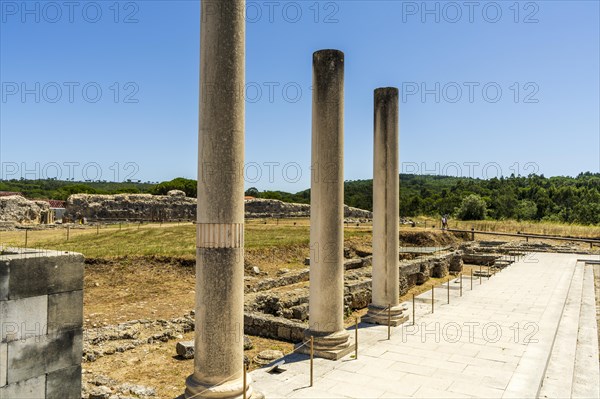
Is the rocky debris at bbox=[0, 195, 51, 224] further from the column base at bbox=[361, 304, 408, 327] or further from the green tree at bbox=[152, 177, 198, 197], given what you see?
the column base at bbox=[361, 304, 408, 327]

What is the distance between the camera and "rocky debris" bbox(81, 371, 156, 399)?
7535 millimetres

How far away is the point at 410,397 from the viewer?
25.1ft

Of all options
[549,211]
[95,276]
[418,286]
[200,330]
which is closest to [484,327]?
[418,286]

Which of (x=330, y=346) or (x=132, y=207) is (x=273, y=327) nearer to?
(x=330, y=346)

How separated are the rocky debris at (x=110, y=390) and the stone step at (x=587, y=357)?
8277mm

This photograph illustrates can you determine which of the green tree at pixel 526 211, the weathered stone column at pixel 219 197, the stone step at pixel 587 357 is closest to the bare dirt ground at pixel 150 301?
the weathered stone column at pixel 219 197

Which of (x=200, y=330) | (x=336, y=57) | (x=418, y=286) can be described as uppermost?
(x=336, y=57)

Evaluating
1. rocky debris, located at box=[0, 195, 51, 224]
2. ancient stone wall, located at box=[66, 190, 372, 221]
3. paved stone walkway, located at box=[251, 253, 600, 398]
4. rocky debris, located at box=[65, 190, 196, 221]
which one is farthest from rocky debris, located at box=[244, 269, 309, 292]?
rocky debris, located at box=[0, 195, 51, 224]

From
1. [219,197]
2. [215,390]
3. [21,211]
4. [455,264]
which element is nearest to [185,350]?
[215,390]

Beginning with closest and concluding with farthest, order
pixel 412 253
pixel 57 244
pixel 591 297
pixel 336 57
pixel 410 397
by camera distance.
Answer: pixel 410 397 → pixel 336 57 → pixel 591 297 → pixel 57 244 → pixel 412 253

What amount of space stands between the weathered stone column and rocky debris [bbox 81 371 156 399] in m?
2.02

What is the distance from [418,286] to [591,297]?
6.99 metres

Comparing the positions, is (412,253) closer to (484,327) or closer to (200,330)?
(484,327)

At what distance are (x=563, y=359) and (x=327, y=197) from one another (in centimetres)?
677
